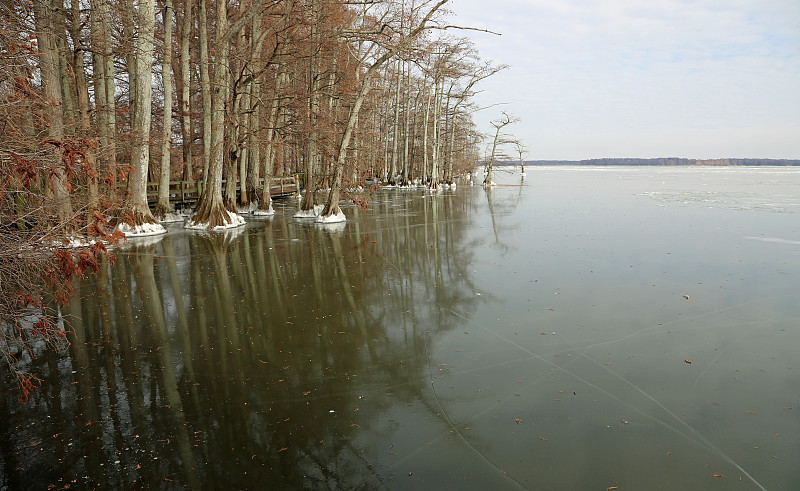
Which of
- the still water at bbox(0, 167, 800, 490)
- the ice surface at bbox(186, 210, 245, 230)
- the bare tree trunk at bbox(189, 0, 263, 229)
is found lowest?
the still water at bbox(0, 167, 800, 490)

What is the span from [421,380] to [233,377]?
188 centimetres

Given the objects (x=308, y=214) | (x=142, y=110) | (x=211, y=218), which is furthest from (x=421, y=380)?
(x=308, y=214)

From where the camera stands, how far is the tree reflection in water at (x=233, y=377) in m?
3.77

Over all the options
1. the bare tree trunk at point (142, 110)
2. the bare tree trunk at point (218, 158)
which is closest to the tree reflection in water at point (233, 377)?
the bare tree trunk at point (142, 110)

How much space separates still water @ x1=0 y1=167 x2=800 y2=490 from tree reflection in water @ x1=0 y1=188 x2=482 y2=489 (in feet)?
0.07

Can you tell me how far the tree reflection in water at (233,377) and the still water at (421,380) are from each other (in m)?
0.02

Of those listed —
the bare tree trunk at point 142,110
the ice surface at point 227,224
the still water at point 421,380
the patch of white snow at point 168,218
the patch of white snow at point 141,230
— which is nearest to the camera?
the still water at point 421,380

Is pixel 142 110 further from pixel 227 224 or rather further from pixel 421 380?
pixel 421 380

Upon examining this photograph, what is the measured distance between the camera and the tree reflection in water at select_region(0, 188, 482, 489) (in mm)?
3773

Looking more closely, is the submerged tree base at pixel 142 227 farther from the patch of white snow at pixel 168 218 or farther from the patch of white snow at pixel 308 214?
the patch of white snow at pixel 308 214

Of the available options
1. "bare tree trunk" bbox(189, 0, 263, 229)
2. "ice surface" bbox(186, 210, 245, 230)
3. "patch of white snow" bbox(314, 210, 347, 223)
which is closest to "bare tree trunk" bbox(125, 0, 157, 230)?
"ice surface" bbox(186, 210, 245, 230)

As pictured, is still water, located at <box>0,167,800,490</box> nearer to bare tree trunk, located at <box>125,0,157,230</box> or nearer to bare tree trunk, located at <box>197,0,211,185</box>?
bare tree trunk, located at <box>125,0,157,230</box>

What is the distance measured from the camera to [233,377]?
5305 millimetres

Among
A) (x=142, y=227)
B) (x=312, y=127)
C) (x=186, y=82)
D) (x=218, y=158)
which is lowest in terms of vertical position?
(x=142, y=227)
